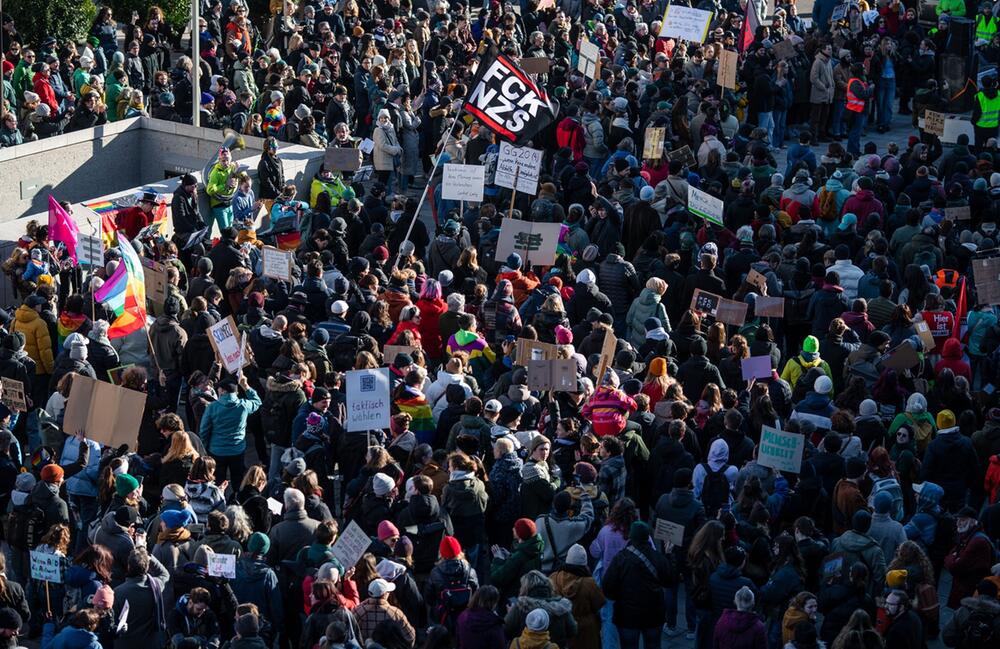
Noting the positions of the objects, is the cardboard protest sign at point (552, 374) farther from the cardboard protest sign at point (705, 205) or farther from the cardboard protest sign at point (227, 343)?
the cardboard protest sign at point (705, 205)

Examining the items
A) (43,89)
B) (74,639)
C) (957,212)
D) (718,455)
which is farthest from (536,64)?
(74,639)

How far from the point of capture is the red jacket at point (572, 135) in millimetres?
23625

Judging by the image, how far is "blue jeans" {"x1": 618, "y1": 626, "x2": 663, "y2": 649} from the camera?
12.6 m

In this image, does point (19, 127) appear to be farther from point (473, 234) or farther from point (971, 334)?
point (971, 334)

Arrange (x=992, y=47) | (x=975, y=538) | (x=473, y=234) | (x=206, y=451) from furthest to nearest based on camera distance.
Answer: (x=992, y=47), (x=473, y=234), (x=206, y=451), (x=975, y=538)

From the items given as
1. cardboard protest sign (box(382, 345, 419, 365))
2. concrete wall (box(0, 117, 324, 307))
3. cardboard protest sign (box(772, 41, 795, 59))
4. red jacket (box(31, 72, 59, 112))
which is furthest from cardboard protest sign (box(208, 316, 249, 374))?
cardboard protest sign (box(772, 41, 795, 59))

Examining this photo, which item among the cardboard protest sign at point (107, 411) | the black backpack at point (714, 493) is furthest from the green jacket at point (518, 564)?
the cardboard protest sign at point (107, 411)

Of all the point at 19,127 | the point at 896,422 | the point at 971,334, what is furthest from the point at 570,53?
the point at 896,422

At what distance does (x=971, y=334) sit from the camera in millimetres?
17375

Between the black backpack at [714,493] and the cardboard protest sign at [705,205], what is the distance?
6508mm

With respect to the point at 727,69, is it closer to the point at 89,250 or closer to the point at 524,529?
the point at 89,250

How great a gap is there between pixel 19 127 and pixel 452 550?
14.6 m

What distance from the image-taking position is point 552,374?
15.0 meters

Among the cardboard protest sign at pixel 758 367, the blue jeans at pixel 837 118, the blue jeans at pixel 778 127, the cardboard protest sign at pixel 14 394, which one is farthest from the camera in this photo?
the blue jeans at pixel 837 118
